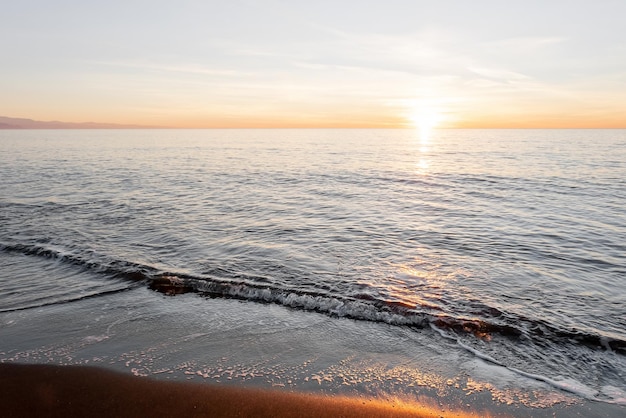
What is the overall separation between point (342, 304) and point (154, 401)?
481 cm

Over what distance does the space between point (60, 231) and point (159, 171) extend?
81.3ft

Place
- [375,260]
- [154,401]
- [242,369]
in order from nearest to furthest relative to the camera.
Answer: [154,401] → [242,369] → [375,260]

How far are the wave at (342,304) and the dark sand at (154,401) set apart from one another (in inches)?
128

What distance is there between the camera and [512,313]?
9.25 m

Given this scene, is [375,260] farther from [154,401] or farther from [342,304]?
[154,401]

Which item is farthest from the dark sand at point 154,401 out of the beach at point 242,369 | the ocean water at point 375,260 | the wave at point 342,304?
the wave at point 342,304

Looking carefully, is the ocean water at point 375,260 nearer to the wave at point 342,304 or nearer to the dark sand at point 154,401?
the wave at point 342,304

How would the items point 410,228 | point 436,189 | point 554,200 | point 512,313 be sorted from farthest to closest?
1. point 436,189
2. point 554,200
3. point 410,228
4. point 512,313

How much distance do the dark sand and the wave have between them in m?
3.25

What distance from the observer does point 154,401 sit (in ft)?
18.7

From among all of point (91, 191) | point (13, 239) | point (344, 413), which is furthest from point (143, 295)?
point (91, 191)

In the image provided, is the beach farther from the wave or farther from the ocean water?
the wave

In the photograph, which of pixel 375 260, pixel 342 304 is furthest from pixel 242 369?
pixel 375 260

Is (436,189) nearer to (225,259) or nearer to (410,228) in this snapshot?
(410,228)
